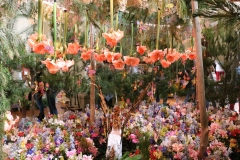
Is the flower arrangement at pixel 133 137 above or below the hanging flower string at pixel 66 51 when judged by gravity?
below

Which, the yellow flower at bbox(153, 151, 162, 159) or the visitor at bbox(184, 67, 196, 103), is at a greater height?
the visitor at bbox(184, 67, 196, 103)

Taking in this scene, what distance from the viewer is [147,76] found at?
4238mm

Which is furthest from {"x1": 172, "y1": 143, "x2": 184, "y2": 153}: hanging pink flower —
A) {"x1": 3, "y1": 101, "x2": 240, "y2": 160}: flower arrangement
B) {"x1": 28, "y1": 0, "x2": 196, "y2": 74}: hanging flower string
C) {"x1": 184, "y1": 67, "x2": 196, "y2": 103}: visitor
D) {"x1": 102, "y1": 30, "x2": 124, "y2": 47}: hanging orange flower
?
{"x1": 184, "y1": 67, "x2": 196, "y2": 103}: visitor

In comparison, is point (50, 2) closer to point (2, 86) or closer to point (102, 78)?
point (2, 86)

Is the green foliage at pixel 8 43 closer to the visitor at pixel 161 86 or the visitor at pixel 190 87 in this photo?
the visitor at pixel 190 87

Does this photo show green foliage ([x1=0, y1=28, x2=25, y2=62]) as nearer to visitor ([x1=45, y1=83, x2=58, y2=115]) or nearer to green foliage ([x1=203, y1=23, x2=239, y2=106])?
visitor ([x1=45, y1=83, x2=58, y2=115])

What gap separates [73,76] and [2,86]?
7.29 ft

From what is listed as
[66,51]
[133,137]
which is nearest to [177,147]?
[133,137]

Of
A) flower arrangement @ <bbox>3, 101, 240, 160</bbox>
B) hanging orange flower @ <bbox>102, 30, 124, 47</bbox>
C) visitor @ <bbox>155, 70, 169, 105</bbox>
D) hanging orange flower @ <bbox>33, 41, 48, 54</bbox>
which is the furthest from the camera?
visitor @ <bbox>155, 70, 169, 105</bbox>

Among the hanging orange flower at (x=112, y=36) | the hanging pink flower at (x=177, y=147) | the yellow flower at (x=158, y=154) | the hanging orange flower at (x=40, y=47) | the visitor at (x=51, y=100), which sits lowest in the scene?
the yellow flower at (x=158, y=154)

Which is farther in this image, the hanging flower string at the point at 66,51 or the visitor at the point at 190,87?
the visitor at the point at 190,87

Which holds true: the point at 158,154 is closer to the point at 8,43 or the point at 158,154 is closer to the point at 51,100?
the point at 8,43

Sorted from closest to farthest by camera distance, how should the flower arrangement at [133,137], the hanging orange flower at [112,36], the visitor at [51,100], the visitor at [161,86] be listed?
the hanging orange flower at [112,36] < the flower arrangement at [133,137] < the visitor at [51,100] < the visitor at [161,86]

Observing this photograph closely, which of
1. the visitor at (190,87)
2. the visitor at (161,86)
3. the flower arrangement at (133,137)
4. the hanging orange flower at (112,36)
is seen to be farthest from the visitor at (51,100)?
the hanging orange flower at (112,36)
